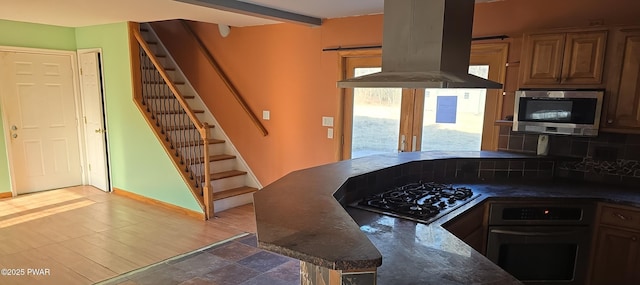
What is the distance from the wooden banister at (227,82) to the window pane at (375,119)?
1.40m

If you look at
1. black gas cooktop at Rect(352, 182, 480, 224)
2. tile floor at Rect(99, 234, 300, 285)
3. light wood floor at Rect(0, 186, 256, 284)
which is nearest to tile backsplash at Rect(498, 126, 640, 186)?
black gas cooktop at Rect(352, 182, 480, 224)

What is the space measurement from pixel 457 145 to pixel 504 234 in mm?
1516

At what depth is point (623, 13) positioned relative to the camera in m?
2.87

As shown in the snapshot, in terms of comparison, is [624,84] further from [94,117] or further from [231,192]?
[94,117]

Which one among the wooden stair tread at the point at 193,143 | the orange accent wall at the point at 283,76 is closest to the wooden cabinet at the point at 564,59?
the orange accent wall at the point at 283,76

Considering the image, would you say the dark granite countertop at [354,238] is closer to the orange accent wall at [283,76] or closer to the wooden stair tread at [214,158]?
the orange accent wall at [283,76]

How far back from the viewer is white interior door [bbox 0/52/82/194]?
17.1ft

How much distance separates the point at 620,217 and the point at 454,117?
1669 mm

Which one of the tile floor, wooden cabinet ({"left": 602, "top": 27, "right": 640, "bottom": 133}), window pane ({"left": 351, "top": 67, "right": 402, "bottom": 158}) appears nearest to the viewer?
wooden cabinet ({"left": 602, "top": 27, "right": 640, "bottom": 133})

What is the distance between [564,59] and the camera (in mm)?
2805

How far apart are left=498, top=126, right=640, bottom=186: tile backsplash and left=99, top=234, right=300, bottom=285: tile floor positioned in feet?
7.93

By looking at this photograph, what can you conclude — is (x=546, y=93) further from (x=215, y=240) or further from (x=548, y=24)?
(x=215, y=240)

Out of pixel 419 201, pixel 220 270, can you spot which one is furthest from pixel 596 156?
pixel 220 270

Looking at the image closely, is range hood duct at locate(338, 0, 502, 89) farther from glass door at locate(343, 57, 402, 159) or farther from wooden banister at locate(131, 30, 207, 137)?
wooden banister at locate(131, 30, 207, 137)
